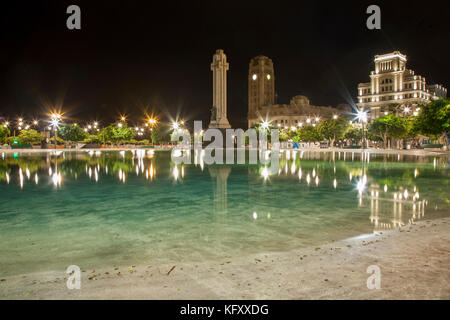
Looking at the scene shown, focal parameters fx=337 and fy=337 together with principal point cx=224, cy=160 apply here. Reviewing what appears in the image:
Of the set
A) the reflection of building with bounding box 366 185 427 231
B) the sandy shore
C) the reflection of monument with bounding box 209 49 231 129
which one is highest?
the reflection of monument with bounding box 209 49 231 129

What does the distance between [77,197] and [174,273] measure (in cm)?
854

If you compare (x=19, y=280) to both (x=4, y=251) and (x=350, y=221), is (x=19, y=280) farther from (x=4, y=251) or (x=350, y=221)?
(x=350, y=221)

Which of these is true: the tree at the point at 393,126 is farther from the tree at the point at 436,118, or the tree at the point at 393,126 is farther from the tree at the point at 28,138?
the tree at the point at 28,138

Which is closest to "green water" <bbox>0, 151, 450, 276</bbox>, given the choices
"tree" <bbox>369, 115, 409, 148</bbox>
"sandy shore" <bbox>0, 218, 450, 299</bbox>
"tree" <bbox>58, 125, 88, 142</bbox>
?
"sandy shore" <bbox>0, 218, 450, 299</bbox>

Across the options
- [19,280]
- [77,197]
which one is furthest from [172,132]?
[19,280]

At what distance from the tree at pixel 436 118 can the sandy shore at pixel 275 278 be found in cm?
4744

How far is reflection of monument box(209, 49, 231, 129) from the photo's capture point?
288 ft

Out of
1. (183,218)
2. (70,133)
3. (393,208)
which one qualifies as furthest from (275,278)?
(70,133)

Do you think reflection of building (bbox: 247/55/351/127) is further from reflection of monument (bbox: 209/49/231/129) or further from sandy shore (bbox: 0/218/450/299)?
sandy shore (bbox: 0/218/450/299)

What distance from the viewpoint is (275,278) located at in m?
4.58

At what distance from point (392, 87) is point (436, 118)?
3306 inches

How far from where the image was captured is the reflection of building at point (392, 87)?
117188mm

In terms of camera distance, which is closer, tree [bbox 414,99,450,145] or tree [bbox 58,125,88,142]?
tree [bbox 414,99,450,145]

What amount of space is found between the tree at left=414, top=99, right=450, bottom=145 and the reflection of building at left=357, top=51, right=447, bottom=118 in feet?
231
